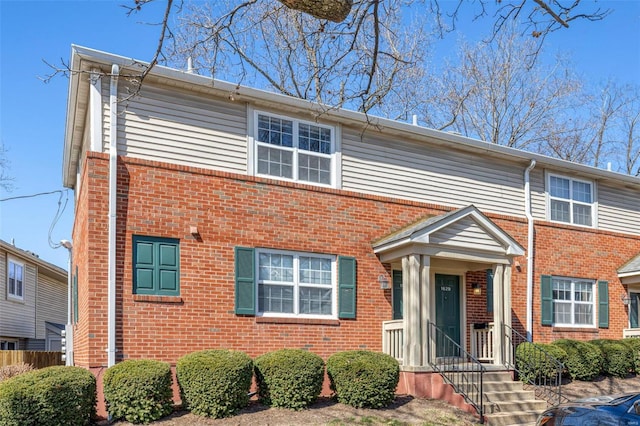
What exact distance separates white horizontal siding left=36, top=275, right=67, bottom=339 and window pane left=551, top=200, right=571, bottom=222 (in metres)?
20.1

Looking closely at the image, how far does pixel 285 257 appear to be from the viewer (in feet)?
40.2

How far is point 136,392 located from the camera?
30.7 feet

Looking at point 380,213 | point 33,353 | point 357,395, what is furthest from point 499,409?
point 33,353

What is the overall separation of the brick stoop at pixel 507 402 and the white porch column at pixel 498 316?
40 cm

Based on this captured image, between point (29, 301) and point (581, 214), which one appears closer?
point (581, 214)

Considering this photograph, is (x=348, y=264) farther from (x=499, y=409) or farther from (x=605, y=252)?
(x=605, y=252)

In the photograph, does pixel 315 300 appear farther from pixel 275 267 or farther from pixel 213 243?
pixel 213 243

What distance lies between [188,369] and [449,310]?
6.51 m

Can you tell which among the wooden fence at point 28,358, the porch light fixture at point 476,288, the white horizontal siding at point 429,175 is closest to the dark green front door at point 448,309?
the porch light fixture at point 476,288

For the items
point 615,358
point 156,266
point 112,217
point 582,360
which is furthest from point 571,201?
point 112,217

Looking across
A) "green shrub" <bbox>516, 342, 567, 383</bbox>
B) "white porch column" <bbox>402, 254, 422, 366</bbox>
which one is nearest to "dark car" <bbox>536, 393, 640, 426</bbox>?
"white porch column" <bbox>402, 254, 422, 366</bbox>

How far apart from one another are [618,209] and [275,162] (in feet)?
34.3

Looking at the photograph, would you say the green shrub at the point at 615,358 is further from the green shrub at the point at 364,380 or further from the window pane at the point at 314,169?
the window pane at the point at 314,169

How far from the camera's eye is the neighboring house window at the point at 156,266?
10734 mm
